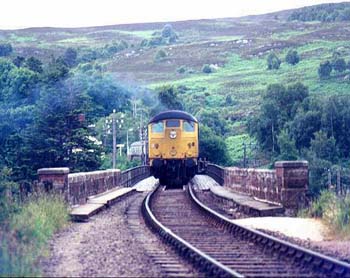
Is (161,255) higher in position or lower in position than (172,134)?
higher

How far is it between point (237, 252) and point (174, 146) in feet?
87.9

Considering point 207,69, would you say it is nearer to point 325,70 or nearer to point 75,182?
point 325,70

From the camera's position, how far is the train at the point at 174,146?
1620 inches

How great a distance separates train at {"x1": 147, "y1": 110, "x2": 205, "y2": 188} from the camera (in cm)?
4116

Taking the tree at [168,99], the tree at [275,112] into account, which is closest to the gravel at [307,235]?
the tree at [275,112]

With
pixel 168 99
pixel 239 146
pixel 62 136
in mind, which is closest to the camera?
pixel 62 136

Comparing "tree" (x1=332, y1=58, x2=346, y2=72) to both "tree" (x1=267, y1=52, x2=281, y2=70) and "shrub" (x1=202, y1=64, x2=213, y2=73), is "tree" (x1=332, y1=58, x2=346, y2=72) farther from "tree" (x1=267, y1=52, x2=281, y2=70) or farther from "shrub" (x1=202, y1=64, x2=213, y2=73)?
"shrub" (x1=202, y1=64, x2=213, y2=73)

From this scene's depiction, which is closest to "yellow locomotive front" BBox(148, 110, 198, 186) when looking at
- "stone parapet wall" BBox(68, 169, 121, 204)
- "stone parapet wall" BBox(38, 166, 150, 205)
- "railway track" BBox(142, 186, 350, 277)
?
"stone parapet wall" BBox(68, 169, 121, 204)

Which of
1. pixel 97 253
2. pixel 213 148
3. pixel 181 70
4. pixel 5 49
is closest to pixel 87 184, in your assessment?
pixel 97 253

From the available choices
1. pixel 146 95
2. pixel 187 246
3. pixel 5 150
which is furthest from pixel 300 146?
pixel 187 246

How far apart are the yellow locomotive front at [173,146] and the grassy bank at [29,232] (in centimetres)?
1961

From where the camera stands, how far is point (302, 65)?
15750 cm

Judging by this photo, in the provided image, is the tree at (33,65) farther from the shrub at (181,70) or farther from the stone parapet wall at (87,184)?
the shrub at (181,70)

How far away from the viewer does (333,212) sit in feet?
60.9
